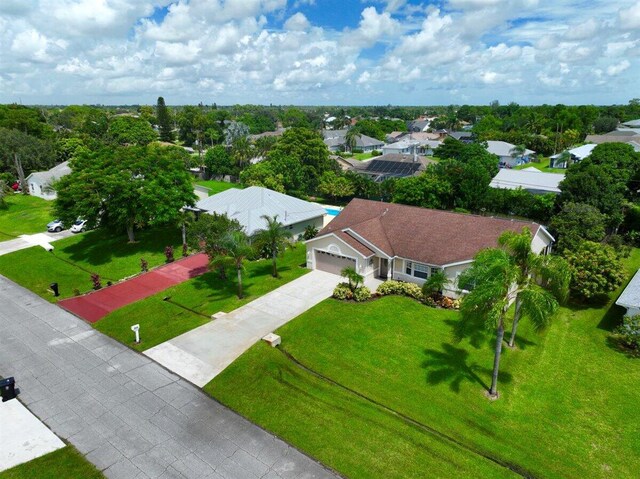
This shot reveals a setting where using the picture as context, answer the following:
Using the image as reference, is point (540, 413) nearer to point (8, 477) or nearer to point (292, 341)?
point (292, 341)

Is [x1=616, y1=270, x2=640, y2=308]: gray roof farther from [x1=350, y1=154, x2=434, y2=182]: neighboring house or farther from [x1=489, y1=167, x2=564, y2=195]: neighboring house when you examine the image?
[x1=350, y1=154, x2=434, y2=182]: neighboring house

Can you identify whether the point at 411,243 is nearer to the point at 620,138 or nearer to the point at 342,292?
the point at 342,292

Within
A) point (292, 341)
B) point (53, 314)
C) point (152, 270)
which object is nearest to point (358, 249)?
point (292, 341)

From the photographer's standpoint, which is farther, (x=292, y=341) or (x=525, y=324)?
(x=525, y=324)

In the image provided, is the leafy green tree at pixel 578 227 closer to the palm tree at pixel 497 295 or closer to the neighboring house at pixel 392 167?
the palm tree at pixel 497 295

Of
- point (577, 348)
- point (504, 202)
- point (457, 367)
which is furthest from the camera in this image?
point (504, 202)

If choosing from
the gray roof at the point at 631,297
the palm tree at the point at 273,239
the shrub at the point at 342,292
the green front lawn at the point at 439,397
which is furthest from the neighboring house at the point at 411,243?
the gray roof at the point at 631,297
